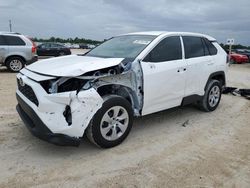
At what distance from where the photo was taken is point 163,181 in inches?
129

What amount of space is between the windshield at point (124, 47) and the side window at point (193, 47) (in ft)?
2.79

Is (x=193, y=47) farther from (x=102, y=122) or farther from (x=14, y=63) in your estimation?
(x=14, y=63)

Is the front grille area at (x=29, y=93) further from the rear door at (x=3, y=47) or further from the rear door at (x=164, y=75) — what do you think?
the rear door at (x=3, y=47)

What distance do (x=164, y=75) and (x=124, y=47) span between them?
35.2 inches

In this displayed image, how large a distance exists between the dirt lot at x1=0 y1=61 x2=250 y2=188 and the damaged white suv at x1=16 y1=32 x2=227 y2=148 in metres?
0.34

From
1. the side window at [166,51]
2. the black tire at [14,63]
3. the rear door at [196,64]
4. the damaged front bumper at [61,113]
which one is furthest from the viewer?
the black tire at [14,63]

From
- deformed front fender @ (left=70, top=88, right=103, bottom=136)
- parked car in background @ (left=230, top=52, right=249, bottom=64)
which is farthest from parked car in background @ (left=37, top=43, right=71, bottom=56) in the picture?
deformed front fender @ (left=70, top=88, right=103, bottom=136)

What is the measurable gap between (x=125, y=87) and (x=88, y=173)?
1.42 metres

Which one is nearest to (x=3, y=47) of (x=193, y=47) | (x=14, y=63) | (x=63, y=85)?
(x=14, y=63)

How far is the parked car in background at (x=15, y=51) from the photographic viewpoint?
1197 cm

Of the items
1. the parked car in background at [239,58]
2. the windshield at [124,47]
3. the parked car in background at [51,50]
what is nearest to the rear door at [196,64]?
the windshield at [124,47]

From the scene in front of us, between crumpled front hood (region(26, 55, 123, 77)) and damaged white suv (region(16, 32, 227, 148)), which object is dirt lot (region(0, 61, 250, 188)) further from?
crumpled front hood (region(26, 55, 123, 77))

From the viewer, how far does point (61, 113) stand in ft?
11.4

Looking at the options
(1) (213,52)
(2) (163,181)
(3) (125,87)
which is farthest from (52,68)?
(1) (213,52)
